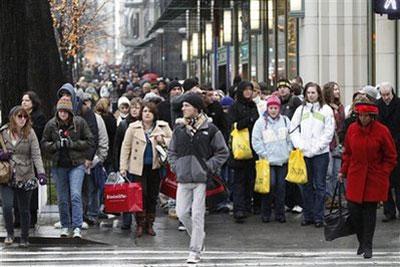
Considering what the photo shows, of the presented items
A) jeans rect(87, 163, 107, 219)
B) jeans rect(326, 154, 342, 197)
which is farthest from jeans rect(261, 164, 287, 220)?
jeans rect(87, 163, 107, 219)

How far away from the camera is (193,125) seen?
1144cm

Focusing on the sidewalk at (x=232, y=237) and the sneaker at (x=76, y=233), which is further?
the sneaker at (x=76, y=233)

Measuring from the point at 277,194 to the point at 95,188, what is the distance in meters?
2.77

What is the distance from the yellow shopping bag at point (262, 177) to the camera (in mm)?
14102

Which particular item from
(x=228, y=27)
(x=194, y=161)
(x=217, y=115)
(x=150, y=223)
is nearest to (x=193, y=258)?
(x=194, y=161)

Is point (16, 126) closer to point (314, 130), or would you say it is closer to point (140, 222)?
point (140, 222)

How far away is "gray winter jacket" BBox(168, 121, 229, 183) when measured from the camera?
37.0 feet

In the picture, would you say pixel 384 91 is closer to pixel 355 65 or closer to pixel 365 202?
pixel 365 202

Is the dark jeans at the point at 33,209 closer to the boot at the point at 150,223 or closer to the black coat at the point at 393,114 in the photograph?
the boot at the point at 150,223

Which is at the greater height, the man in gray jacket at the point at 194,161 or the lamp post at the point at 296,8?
the lamp post at the point at 296,8

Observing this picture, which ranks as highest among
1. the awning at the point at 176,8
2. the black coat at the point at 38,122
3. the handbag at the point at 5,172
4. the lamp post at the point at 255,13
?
the awning at the point at 176,8

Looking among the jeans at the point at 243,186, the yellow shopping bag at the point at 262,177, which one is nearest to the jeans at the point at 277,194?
the yellow shopping bag at the point at 262,177

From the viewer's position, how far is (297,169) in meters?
13.8

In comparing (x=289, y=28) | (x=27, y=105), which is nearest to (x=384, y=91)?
(x=27, y=105)
